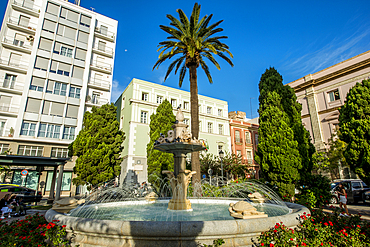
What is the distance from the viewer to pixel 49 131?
86.8 feet

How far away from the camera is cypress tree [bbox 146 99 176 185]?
72.3ft

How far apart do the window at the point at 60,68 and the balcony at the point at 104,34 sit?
7.52m

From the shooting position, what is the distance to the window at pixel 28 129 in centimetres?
2513

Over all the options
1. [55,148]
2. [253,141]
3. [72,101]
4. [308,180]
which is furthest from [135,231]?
[253,141]

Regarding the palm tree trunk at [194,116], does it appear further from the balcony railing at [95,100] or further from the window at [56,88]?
the window at [56,88]

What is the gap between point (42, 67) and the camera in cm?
2792

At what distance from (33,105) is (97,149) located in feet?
42.1

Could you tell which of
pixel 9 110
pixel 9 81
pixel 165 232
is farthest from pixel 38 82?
pixel 165 232

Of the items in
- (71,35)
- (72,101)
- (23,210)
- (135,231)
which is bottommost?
(23,210)

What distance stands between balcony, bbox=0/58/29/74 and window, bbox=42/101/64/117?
5207 millimetres

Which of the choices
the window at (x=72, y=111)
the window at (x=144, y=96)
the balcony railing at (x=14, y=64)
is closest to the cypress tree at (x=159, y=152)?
the window at (x=144, y=96)

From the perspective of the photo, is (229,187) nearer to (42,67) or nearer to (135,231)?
(135,231)

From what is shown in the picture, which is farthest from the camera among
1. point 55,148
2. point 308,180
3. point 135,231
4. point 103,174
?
point 55,148

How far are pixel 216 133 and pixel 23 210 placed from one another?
2890 centimetres
